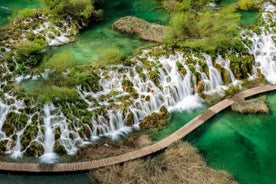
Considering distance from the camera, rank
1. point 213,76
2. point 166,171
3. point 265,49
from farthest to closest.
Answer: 1. point 265,49
2. point 213,76
3. point 166,171

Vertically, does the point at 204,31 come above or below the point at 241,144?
above

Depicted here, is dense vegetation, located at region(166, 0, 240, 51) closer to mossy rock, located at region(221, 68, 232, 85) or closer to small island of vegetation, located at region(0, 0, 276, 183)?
small island of vegetation, located at region(0, 0, 276, 183)

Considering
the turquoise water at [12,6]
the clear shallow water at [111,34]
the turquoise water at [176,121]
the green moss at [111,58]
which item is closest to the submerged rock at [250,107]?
the turquoise water at [176,121]

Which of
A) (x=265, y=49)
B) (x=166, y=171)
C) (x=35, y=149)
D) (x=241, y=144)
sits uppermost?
(x=265, y=49)

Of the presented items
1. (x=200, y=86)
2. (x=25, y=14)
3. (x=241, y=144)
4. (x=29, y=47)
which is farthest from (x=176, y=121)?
A: (x=25, y=14)

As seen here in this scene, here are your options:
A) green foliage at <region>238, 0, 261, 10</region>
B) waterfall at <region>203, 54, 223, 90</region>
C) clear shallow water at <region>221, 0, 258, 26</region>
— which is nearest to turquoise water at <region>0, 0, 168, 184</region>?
waterfall at <region>203, 54, 223, 90</region>

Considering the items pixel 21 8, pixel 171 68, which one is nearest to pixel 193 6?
pixel 171 68

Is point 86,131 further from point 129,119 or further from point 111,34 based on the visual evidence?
point 111,34
